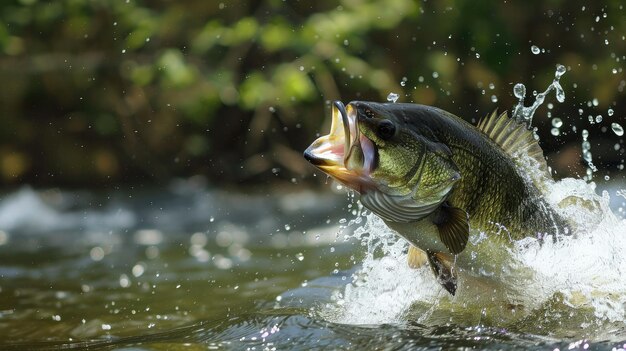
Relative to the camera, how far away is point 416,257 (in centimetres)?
333

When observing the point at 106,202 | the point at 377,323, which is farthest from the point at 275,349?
the point at 106,202

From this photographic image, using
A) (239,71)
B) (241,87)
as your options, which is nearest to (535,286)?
(241,87)

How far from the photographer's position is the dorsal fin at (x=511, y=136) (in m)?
3.33

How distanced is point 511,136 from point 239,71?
255 inches

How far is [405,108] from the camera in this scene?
118 inches

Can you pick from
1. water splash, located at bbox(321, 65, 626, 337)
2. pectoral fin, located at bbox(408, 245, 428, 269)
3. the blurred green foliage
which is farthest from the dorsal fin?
the blurred green foliage

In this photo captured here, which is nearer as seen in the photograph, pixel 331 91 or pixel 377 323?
pixel 377 323

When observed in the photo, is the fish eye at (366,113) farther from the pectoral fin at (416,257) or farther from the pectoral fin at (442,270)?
the pectoral fin at (416,257)

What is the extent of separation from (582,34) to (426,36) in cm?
154

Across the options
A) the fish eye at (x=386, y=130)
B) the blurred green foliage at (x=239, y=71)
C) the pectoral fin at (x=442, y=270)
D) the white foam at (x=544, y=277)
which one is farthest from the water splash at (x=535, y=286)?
the blurred green foliage at (x=239, y=71)

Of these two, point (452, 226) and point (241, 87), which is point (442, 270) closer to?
point (452, 226)

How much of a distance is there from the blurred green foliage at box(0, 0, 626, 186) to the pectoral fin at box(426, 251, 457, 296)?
602 centimetres

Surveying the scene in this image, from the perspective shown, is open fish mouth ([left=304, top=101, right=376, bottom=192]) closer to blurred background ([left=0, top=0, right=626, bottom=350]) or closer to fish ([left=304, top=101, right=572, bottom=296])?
fish ([left=304, top=101, right=572, bottom=296])

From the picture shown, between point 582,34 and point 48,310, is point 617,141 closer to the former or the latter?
point 582,34
